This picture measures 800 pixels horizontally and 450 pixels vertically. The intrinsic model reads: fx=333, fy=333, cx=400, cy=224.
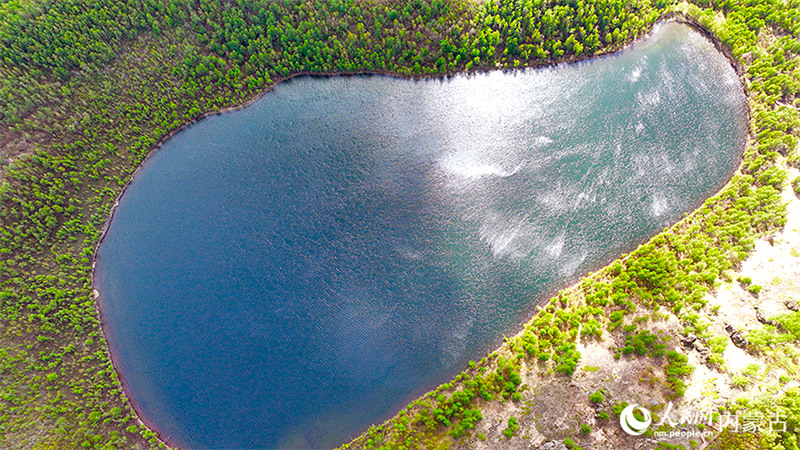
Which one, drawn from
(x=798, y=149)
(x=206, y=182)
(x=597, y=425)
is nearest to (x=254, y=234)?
(x=206, y=182)

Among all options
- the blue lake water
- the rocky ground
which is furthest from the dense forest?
the blue lake water

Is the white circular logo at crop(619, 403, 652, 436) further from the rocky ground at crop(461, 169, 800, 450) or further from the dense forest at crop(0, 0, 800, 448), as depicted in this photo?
the dense forest at crop(0, 0, 800, 448)

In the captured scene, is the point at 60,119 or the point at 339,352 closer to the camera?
the point at 339,352

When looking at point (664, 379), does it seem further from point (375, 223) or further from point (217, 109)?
point (217, 109)

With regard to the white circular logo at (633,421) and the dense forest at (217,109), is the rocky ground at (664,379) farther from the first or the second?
the dense forest at (217,109)

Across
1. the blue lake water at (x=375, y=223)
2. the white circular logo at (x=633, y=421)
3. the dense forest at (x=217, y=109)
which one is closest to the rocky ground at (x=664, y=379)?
the white circular logo at (x=633, y=421)

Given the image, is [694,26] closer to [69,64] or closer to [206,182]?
[206,182]
